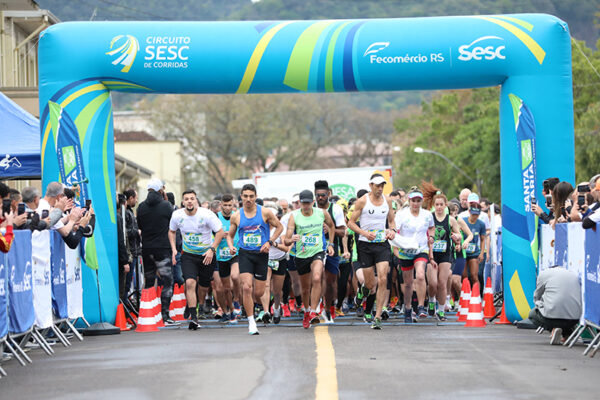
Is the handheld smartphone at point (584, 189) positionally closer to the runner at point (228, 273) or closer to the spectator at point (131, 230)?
the runner at point (228, 273)

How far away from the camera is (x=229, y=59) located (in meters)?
14.9

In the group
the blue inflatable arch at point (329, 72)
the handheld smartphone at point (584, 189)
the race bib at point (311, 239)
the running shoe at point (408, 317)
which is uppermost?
the blue inflatable arch at point (329, 72)

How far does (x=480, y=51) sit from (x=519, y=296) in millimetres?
3524

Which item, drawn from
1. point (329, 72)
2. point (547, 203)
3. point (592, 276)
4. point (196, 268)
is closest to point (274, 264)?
point (196, 268)

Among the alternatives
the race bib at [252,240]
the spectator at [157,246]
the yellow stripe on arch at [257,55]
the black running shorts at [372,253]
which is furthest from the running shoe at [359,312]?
the yellow stripe on arch at [257,55]

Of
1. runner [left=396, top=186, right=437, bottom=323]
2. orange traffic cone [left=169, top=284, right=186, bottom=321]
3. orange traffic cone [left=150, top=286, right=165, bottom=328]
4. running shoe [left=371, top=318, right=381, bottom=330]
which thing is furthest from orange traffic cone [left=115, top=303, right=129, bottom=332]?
runner [left=396, top=186, right=437, bottom=323]

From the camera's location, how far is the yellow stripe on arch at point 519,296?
14.7 meters

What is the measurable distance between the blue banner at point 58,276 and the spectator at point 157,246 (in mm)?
2807

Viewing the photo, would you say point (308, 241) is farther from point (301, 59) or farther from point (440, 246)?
point (440, 246)

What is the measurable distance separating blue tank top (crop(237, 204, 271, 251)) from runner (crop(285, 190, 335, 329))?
0.37 meters

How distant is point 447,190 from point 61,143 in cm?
5967

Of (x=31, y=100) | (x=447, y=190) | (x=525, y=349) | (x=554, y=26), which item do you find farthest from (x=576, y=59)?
(x=525, y=349)

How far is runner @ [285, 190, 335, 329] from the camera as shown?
1459 centimetres

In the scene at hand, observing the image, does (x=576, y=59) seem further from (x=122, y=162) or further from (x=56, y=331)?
(x=56, y=331)
